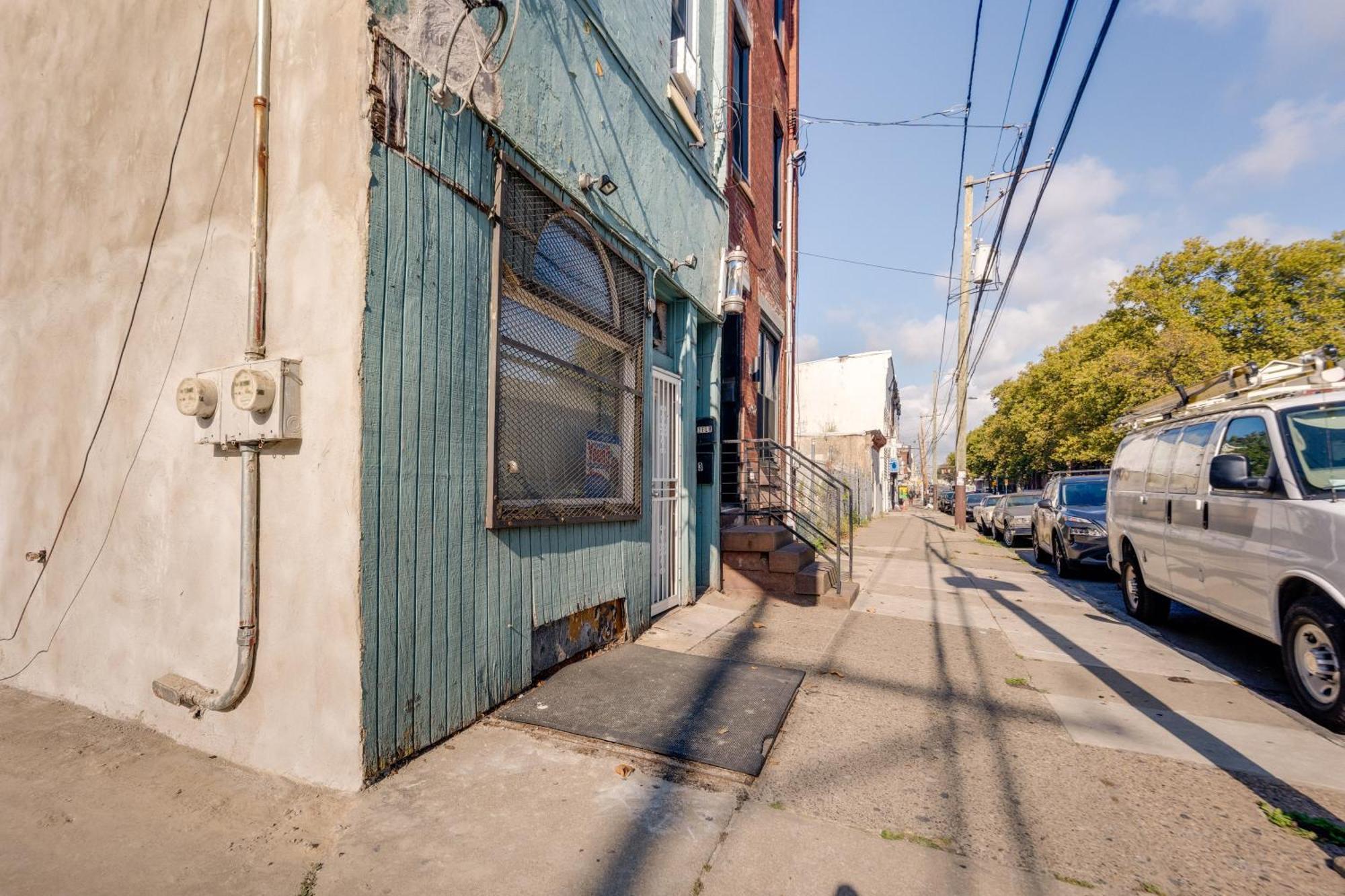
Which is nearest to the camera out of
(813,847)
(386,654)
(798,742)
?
(813,847)

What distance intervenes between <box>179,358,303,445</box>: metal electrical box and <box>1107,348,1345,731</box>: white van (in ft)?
18.1

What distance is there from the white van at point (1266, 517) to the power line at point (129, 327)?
6813 mm

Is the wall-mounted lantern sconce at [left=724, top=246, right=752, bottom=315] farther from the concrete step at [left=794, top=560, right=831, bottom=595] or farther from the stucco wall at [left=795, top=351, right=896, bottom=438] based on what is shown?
the stucco wall at [left=795, top=351, right=896, bottom=438]

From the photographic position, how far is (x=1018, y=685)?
4.38 meters

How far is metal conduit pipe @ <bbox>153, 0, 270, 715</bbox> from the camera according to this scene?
2836 mm

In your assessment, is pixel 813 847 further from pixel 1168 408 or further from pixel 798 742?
pixel 1168 408

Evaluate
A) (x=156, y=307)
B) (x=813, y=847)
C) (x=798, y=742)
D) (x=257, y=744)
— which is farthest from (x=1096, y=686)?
(x=156, y=307)

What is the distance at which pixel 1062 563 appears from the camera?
10.1 metres

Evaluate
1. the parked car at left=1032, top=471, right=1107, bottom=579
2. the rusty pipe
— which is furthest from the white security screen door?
the parked car at left=1032, top=471, right=1107, bottom=579

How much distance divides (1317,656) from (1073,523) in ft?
21.5

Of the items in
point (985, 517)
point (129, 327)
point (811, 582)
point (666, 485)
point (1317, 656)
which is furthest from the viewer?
point (985, 517)

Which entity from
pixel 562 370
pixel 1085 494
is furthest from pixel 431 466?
pixel 1085 494

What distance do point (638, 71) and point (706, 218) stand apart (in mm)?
1993

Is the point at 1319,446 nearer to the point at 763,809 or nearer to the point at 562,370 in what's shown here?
the point at 763,809
